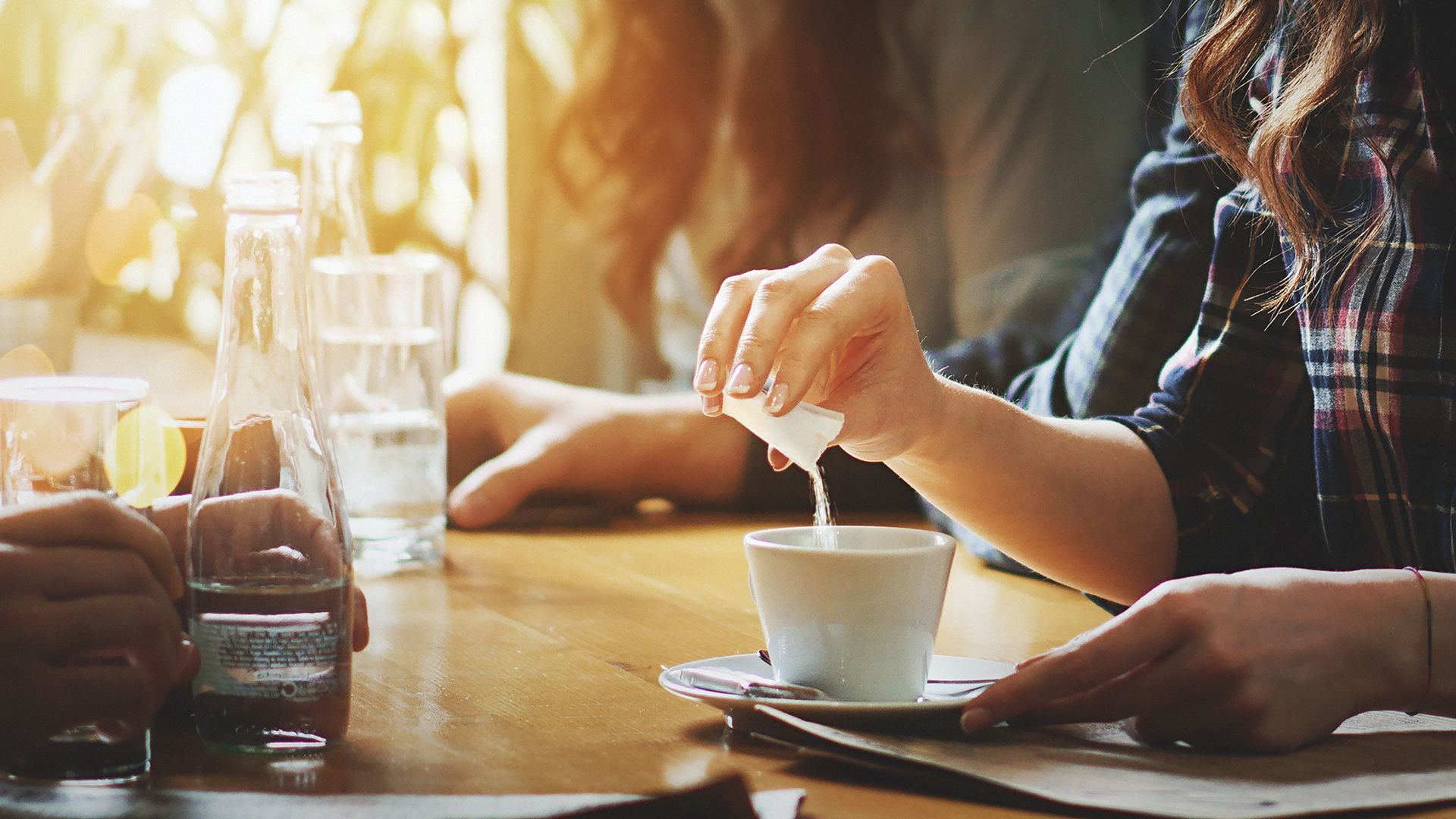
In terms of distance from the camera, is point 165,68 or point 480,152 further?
point 480,152

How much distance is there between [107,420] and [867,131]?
188 cm

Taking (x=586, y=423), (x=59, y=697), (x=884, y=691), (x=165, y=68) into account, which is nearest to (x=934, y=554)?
(x=884, y=691)

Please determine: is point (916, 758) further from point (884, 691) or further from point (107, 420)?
point (107, 420)

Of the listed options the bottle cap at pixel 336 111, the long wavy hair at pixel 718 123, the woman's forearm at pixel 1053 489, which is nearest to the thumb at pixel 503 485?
the bottle cap at pixel 336 111

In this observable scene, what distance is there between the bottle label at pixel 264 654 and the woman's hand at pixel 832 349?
250 mm

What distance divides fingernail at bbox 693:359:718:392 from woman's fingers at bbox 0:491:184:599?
11.5 inches

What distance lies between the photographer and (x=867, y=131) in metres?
2.36

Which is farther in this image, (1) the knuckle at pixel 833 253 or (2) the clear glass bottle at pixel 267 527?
(1) the knuckle at pixel 833 253

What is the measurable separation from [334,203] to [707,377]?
2.07 ft

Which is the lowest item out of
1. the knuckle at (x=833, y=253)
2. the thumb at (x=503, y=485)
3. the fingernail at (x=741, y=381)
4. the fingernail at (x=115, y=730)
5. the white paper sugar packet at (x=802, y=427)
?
the thumb at (x=503, y=485)

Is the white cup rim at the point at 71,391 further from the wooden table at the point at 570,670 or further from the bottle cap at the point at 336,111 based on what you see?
the bottle cap at the point at 336,111

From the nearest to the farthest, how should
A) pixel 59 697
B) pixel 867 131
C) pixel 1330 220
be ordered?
pixel 59 697 < pixel 1330 220 < pixel 867 131

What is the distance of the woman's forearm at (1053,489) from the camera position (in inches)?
38.0

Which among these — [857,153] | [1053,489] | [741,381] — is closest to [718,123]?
[857,153]
